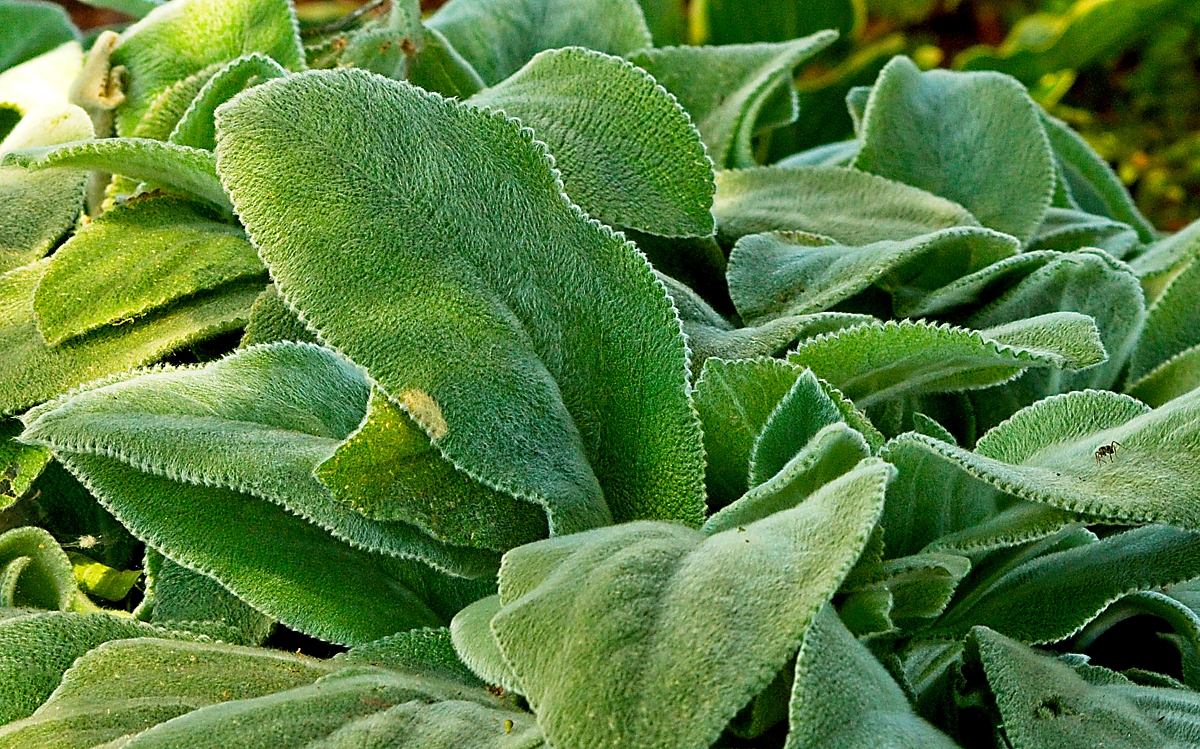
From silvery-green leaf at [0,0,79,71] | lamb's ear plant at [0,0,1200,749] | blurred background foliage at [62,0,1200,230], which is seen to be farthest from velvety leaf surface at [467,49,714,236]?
blurred background foliage at [62,0,1200,230]

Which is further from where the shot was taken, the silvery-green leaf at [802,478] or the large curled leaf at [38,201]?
the large curled leaf at [38,201]

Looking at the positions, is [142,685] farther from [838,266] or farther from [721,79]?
[721,79]

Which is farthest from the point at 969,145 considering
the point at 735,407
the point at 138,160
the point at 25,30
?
the point at 25,30

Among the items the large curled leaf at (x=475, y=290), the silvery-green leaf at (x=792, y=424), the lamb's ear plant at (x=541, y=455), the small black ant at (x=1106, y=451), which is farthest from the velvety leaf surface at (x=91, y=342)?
the small black ant at (x=1106, y=451)

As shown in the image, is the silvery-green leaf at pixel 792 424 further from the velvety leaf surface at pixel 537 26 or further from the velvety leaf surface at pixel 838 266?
the velvety leaf surface at pixel 537 26

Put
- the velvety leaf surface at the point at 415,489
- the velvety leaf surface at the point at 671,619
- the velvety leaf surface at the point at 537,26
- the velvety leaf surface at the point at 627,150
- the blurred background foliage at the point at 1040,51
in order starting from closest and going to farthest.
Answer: the velvety leaf surface at the point at 671,619, the velvety leaf surface at the point at 415,489, the velvety leaf surface at the point at 627,150, the velvety leaf surface at the point at 537,26, the blurred background foliage at the point at 1040,51

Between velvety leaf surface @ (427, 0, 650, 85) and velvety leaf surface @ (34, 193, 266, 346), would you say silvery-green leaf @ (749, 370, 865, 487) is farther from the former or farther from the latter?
velvety leaf surface @ (427, 0, 650, 85)
